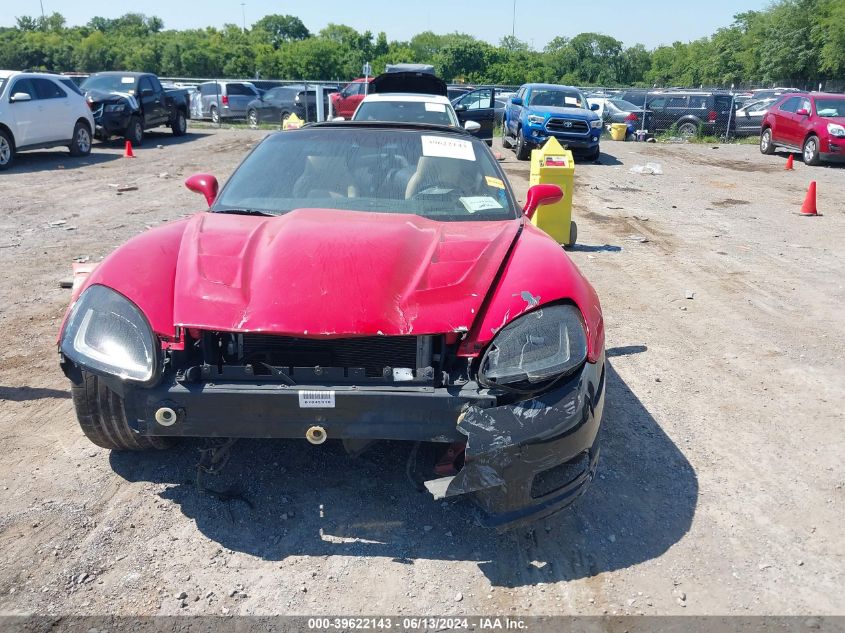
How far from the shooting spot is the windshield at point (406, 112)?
12031 mm

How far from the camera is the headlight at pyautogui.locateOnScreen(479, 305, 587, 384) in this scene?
2869 millimetres

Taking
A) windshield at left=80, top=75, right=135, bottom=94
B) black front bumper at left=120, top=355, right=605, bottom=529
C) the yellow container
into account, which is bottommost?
the yellow container

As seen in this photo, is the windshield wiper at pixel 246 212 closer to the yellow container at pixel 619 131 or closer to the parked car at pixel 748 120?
the yellow container at pixel 619 131

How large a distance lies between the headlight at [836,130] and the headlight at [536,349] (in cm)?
1725

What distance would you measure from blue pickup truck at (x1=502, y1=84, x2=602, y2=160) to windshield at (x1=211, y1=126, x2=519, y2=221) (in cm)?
1328

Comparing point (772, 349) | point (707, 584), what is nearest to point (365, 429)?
point (707, 584)

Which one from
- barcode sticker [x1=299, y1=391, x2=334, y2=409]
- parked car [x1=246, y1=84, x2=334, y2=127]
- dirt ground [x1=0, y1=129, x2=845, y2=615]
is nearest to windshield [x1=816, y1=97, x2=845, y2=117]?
dirt ground [x1=0, y1=129, x2=845, y2=615]

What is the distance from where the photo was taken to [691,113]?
25203 millimetres

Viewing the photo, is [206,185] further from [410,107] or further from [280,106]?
[280,106]

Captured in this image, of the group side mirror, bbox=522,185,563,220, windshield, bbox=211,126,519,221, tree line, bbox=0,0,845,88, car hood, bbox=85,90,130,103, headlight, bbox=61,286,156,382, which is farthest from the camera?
tree line, bbox=0,0,845,88

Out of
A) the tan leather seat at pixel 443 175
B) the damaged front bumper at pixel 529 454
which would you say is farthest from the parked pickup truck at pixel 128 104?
the damaged front bumper at pixel 529 454

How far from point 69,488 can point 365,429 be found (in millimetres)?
1599

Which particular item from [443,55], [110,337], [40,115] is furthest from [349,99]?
[443,55]

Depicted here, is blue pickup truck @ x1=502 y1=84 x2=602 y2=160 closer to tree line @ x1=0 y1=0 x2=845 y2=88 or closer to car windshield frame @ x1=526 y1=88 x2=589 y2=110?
car windshield frame @ x1=526 y1=88 x2=589 y2=110
